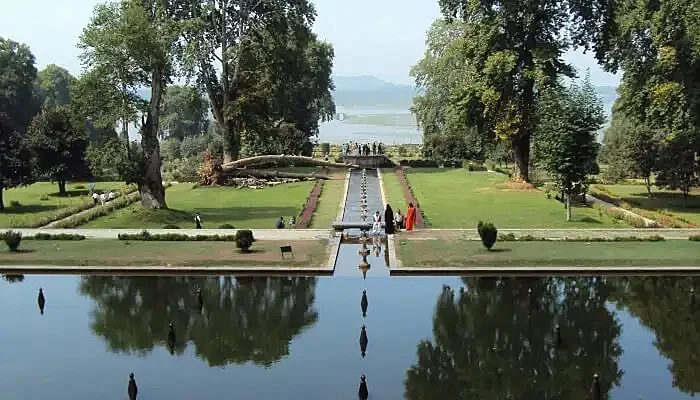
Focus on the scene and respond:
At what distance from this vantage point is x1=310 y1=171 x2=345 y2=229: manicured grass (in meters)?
41.3

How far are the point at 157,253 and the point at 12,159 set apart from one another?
2247cm

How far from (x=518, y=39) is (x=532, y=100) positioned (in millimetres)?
4490

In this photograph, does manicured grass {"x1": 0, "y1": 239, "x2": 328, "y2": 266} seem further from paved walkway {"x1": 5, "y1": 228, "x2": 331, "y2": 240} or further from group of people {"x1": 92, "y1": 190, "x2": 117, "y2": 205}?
group of people {"x1": 92, "y1": 190, "x2": 117, "y2": 205}

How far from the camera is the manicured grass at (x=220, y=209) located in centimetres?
4112

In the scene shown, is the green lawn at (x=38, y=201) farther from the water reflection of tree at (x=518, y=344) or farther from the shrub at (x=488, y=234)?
the water reflection of tree at (x=518, y=344)

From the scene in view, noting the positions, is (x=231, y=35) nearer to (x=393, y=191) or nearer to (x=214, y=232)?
(x=393, y=191)

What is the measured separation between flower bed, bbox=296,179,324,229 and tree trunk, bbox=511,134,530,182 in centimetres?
1507

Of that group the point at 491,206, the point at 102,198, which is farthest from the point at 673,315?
the point at 102,198

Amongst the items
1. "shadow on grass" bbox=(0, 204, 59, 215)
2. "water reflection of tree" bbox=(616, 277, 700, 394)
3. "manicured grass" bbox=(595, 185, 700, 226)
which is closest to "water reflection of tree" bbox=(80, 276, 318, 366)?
"water reflection of tree" bbox=(616, 277, 700, 394)

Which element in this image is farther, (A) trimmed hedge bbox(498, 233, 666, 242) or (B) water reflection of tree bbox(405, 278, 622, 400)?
(A) trimmed hedge bbox(498, 233, 666, 242)

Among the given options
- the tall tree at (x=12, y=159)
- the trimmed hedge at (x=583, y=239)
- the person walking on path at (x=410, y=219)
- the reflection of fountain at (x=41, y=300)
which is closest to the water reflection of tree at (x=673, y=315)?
the trimmed hedge at (x=583, y=239)

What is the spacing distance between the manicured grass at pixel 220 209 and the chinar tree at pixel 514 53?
14.8 metres

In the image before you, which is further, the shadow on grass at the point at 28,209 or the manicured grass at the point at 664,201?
the shadow on grass at the point at 28,209

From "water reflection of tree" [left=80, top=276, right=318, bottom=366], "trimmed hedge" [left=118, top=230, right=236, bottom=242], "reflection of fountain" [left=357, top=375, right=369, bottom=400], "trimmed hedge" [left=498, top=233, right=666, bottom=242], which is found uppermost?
"trimmed hedge" [left=118, top=230, right=236, bottom=242]
